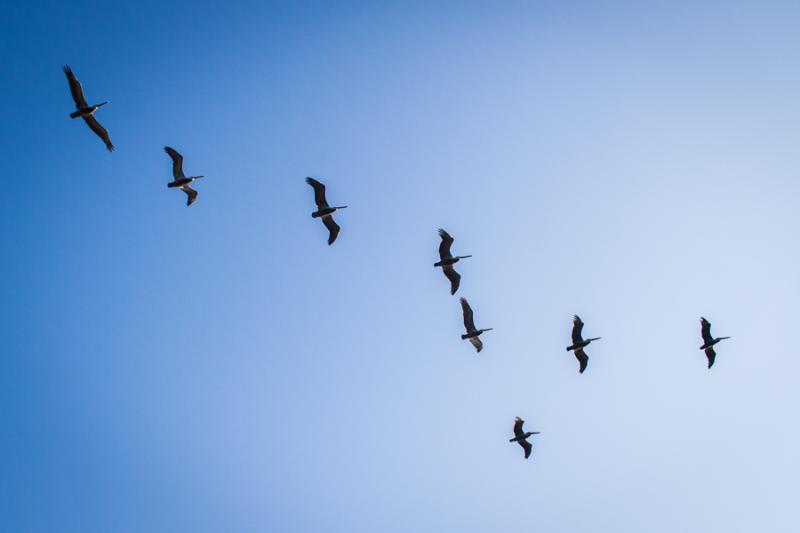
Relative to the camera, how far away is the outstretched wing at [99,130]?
35.6 metres

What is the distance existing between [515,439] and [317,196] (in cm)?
1836

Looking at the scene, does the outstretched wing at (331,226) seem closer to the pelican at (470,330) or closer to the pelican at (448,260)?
the pelican at (448,260)

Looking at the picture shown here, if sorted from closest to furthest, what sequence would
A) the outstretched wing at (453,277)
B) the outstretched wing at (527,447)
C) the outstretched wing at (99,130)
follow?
the outstretched wing at (99,130) → the outstretched wing at (453,277) → the outstretched wing at (527,447)

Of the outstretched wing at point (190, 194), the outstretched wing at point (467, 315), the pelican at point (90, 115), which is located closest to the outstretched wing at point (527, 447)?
the outstretched wing at point (467, 315)

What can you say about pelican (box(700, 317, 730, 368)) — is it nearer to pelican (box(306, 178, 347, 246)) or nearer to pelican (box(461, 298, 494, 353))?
pelican (box(461, 298, 494, 353))

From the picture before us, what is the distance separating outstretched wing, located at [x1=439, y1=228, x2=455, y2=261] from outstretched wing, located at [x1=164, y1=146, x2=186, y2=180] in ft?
46.9

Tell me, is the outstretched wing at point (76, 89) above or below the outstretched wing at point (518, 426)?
above

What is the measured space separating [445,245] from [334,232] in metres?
6.05

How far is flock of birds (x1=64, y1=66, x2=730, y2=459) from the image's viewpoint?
35500 mm

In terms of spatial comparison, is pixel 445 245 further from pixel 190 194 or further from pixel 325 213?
pixel 190 194

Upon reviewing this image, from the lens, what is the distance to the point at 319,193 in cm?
3759

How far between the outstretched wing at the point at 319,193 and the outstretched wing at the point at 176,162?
23.1ft

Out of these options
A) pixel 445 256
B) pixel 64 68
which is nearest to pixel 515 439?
pixel 445 256

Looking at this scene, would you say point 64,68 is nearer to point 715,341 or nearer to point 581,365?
point 581,365
